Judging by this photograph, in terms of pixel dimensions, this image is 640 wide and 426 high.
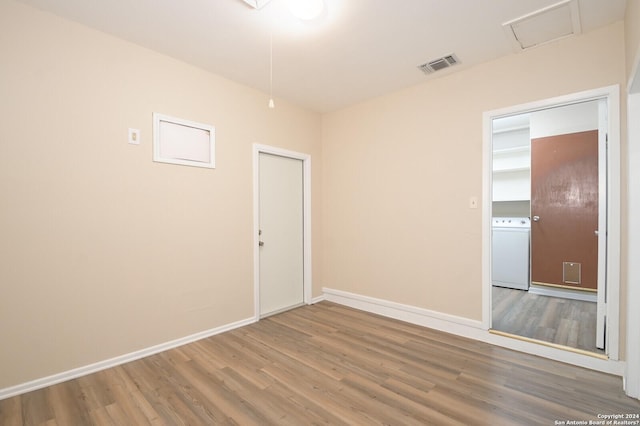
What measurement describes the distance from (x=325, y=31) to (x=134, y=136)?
195cm

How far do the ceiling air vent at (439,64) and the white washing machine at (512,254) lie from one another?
10.1 ft

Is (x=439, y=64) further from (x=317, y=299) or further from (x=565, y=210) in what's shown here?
(x=317, y=299)

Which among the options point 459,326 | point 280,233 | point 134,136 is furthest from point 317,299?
point 134,136

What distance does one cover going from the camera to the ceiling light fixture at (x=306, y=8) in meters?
2.01

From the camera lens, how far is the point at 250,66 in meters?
2.96

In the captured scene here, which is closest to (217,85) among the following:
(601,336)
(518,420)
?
(518,420)

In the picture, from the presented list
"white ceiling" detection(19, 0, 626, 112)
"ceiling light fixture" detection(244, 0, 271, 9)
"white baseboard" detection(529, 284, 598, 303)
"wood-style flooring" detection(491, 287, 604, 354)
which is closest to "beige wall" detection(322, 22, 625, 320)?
"white ceiling" detection(19, 0, 626, 112)

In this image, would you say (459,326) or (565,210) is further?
(565,210)

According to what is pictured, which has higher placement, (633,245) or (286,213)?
(286,213)

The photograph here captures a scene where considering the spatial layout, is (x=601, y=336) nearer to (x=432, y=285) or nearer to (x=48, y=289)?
(x=432, y=285)

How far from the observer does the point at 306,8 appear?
Result: 204cm

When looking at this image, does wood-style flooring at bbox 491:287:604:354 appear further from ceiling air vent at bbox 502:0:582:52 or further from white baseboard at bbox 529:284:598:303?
ceiling air vent at bbox 502:0:582:52

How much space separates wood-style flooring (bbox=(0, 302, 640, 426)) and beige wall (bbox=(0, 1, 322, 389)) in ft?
1.20

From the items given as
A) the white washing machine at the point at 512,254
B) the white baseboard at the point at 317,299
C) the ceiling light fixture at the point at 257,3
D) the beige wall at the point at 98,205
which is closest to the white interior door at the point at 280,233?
the white baseboard at the point at 317,299
